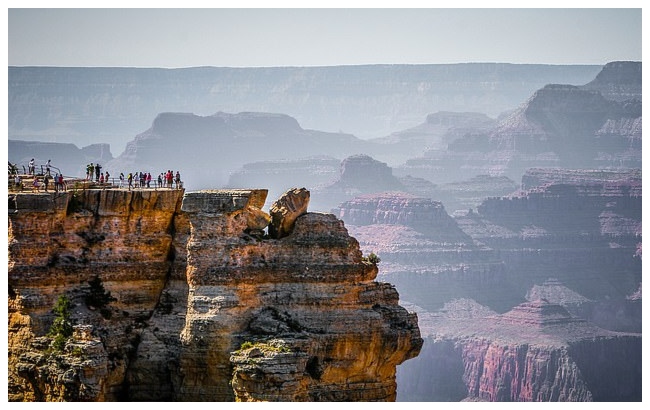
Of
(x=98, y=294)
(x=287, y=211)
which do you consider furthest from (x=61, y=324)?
(x=287, y=211)

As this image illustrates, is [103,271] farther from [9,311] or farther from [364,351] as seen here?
[364,351]

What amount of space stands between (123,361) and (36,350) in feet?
10.7

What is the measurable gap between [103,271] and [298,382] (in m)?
8.64

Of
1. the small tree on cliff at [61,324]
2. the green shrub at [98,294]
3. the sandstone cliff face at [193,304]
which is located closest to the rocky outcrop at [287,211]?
the sandstone cliff face at [193,304]

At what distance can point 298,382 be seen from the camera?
61.4 meters

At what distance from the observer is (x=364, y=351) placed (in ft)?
212

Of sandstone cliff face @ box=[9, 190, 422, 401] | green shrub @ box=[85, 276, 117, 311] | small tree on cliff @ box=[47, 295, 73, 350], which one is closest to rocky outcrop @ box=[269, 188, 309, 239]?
sandstone cliff face @ box=[9, 190, 422, 401]

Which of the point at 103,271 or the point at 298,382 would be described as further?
the point at 103,271

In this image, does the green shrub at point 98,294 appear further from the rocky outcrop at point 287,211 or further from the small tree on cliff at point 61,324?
the rocky outcrop at point 287,211

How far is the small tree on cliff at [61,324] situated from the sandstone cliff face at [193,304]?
0.87 feet
